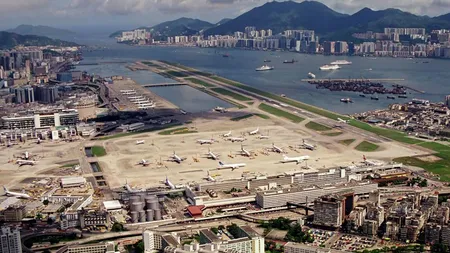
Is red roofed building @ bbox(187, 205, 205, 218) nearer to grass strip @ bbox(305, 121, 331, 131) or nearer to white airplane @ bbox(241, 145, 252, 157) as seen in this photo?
white airplane @ bbox(241, 145, 252, 157)

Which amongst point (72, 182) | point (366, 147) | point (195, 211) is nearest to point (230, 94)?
point (366, 147)

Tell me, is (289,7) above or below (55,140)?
above

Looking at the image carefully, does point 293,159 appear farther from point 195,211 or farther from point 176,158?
point 195,211

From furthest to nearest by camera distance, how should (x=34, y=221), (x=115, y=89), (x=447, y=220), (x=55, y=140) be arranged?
(x=115, y=89) → (x=55, y=140) → (x=34, y=221) → (x=447, y=220)

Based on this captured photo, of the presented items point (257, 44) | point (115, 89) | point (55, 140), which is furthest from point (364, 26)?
point (55, 140)

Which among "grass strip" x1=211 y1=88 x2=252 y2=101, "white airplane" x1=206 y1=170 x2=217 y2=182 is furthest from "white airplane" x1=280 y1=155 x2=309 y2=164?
"grass strip" x1=211 y1=88 x2=252 y2=101

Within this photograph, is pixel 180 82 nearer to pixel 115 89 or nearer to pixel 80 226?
pixel 115 89
